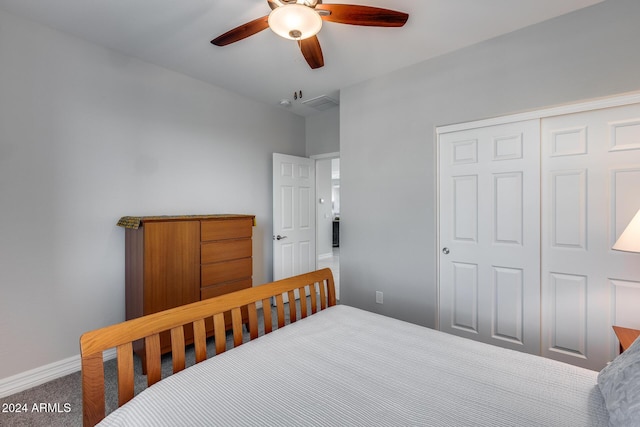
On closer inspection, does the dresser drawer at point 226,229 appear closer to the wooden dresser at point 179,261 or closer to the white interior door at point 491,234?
A: the wooden dresser at point 179,261

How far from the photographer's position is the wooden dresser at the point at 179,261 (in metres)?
2.32

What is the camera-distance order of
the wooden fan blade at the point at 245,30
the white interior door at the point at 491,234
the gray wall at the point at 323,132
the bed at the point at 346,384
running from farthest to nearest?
the gray wall at the point at 323,132
the white interior door at the point at 491,234
the wooden fan blade at the point at 245,30
the bed at the point at 346,384

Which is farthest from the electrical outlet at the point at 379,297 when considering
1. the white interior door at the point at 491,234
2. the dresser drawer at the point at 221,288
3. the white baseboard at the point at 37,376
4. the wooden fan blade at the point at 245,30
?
the white baseboard at the point at 37,376

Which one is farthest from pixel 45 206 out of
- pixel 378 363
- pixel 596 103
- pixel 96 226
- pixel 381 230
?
pixel 596 103

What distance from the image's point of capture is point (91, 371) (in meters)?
1.04

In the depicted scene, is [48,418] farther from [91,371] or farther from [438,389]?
[438,389]

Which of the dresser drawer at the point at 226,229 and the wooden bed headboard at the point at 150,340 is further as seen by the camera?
the dresser drawer at the point at 226,229

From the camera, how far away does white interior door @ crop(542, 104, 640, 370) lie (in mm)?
1945

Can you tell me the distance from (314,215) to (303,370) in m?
3.17

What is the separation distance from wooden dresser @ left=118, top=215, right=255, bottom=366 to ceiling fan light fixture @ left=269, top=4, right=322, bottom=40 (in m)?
1.68

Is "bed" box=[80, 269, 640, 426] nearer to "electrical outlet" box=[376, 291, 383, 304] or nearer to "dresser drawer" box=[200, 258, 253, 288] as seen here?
"dresser drawer" box=[200, 258, 253, 288]

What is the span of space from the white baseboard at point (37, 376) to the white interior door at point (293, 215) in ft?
6.78

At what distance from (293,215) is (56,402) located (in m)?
2.77

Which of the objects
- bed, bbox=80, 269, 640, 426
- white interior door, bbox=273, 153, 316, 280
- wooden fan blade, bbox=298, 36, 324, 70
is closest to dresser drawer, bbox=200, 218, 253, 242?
white interior door, bbox=273, 153, 316, 280
